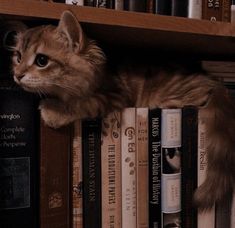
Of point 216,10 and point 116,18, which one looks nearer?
point 116,18

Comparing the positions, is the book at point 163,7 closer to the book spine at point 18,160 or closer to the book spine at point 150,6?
the book spine at point 150,6

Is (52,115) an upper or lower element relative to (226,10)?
lower

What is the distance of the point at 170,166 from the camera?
2.28ft

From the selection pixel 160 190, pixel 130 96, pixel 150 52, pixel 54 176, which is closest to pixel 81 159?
pixel 54 176

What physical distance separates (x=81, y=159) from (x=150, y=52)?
42cm

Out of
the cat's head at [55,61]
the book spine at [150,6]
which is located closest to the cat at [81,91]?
the cat's head at [55,61]

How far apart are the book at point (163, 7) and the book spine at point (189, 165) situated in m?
0.19

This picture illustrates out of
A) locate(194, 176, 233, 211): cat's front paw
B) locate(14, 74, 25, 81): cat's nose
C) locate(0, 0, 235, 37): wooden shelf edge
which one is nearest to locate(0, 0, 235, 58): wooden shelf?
locate(0, 0, 235, 37): wooden shelf edge

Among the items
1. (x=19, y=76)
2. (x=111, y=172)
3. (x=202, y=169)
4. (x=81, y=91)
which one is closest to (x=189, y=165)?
(x=202, y=169)

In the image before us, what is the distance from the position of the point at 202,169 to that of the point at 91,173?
224mm

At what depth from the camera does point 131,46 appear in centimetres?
86

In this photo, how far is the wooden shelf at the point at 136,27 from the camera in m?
0.55

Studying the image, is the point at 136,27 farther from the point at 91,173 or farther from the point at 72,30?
the point at 91,173

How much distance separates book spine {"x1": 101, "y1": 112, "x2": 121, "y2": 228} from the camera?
0.66 metres
